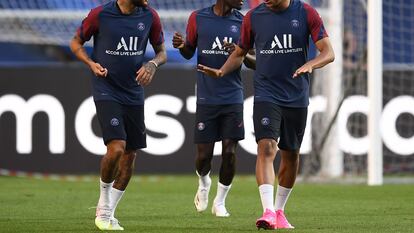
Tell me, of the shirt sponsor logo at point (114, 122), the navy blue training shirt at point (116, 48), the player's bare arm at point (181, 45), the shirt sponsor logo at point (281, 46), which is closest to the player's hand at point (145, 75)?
the navy blue training shirt at point (116, 48)

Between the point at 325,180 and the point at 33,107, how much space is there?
17.0 ft

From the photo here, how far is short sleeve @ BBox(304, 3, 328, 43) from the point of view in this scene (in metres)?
10.3

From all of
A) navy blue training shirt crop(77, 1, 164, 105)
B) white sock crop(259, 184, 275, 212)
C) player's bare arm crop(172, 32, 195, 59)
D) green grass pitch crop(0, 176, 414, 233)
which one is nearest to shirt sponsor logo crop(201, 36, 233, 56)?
player's bare arm crop(172, 32, 195, 59)

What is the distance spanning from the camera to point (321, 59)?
33.2 ft

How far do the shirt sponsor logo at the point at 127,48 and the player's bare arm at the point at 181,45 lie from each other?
1.39m

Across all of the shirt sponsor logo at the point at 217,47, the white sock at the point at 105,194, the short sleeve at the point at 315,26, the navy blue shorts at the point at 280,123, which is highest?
the short sleeve at the point at 315,26

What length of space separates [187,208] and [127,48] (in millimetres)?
3104

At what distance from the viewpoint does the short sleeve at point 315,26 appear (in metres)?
10.3

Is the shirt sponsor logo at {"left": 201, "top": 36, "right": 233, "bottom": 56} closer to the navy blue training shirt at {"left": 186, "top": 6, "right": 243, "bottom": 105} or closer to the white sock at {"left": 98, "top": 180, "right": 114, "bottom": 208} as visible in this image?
the navy blue training shirt at {"left": 186, "top": 6, "right": 243, "bottom": 105}

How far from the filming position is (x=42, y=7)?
843 inches

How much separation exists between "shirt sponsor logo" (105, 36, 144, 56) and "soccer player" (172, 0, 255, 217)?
1.86 metres

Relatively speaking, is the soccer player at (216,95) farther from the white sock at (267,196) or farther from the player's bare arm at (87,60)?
the white sock at (267,196)

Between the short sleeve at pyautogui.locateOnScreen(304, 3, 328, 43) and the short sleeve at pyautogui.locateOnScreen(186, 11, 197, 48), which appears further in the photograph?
the short sleeve at pyautogui.locateOnScreen(186, 11, 197, 48)

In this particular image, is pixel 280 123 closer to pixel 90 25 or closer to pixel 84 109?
pixel 90 25
